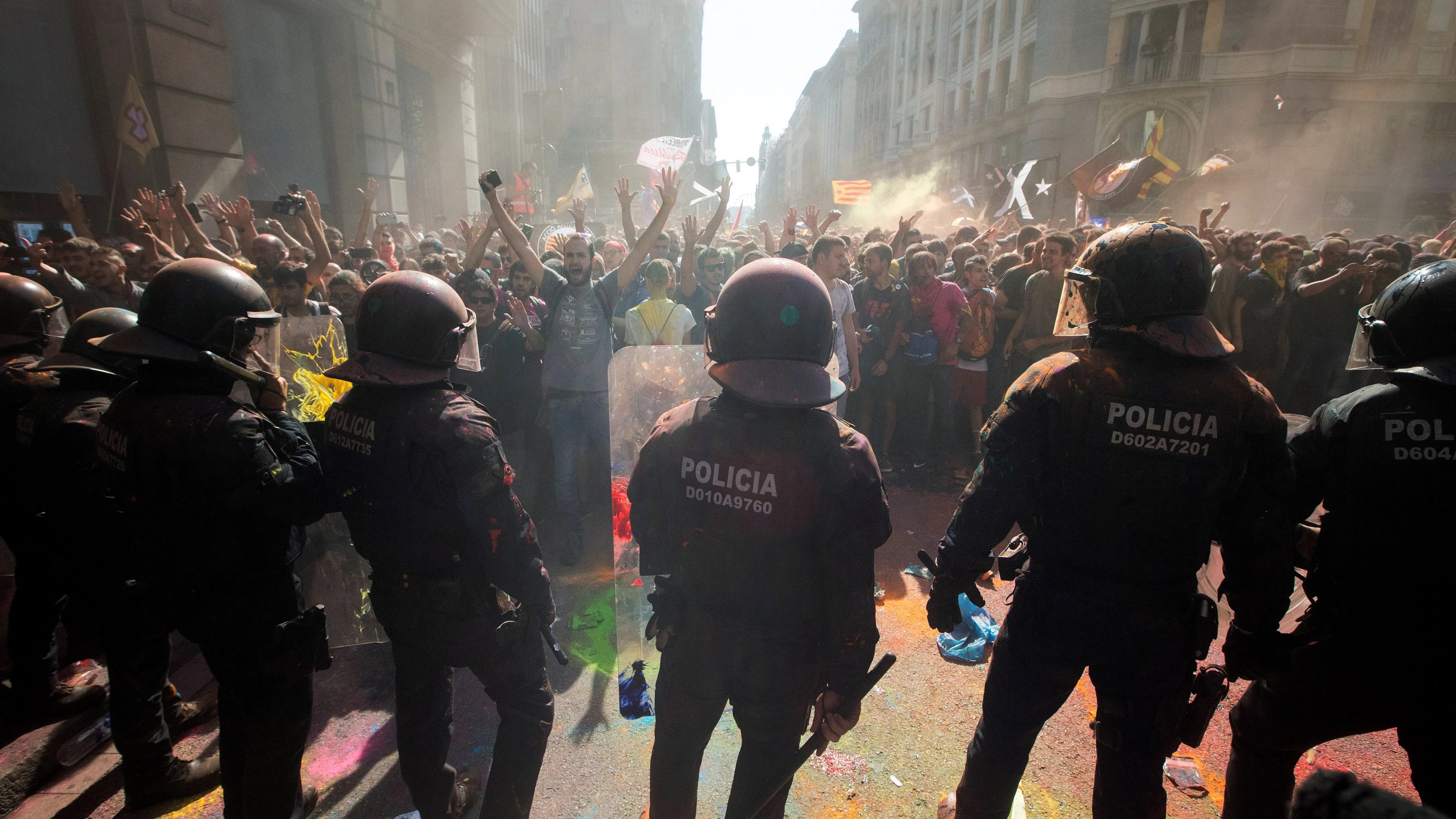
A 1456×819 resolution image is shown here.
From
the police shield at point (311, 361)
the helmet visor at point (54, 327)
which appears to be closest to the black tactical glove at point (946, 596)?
the police shield at point (311, 361)

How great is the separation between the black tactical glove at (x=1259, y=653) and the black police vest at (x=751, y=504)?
1466mm

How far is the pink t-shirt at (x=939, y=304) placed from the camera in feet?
20.5

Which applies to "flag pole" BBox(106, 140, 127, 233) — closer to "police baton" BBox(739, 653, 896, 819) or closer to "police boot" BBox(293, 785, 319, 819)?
"police boot" BBox(293, 785, 319, 819)

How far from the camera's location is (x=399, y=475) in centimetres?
205

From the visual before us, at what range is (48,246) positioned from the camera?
7062 mm

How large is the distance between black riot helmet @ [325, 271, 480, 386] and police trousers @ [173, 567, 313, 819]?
83cm

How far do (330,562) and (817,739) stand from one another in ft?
9.17

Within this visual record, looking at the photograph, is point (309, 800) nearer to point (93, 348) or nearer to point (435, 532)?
point (435, 532)

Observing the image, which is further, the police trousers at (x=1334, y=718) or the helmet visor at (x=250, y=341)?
the helmet visor at (x=250, y=341)

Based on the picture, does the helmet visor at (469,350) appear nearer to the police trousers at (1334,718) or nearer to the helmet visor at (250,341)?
the helmet visor at (250,341)

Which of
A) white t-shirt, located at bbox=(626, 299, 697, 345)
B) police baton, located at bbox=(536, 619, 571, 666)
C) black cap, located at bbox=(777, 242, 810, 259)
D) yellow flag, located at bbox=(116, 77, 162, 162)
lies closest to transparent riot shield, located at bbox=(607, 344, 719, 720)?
white t-shirt, located at bbox=(626, 299, 697, 345)

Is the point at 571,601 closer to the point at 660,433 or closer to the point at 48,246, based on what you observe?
the point at 660,433

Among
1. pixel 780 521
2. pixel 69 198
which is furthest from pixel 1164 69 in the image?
pixel 69 198

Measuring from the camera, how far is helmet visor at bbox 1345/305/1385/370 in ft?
7.28
